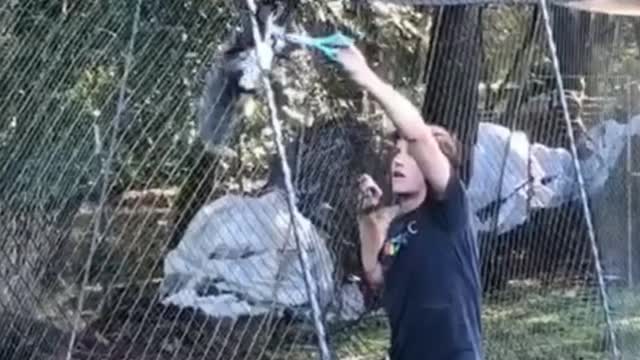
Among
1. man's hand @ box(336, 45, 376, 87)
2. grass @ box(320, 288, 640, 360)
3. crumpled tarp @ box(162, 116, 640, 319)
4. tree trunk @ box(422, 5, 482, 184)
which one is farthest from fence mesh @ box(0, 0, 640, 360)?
man's hand @ box(336, 45, 376, 87)

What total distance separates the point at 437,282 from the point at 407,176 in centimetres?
33

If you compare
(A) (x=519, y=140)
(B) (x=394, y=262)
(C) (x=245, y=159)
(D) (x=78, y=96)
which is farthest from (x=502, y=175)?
(B) (x=394, y=262)

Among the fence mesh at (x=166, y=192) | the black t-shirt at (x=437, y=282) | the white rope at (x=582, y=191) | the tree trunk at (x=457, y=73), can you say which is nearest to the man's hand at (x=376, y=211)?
the black t-shirt at (x=437, y=282)

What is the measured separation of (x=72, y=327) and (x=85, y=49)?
1365mm

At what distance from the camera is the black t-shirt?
4617mm

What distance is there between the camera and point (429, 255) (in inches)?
182

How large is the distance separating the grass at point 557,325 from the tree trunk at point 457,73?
0.88 m

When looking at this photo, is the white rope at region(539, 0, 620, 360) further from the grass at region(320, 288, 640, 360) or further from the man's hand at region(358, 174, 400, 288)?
the man's hand at region(358, 174, 400, 288)

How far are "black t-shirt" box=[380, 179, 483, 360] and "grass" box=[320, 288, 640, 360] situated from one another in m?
3.05

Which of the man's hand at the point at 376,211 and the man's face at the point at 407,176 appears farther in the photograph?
the man's hand at the point at 376,211

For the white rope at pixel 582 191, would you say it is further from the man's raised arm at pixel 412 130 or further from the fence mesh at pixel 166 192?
the man's raised arm at pixel 412 130

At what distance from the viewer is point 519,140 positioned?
881cm

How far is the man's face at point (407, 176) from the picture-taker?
4.60 meters

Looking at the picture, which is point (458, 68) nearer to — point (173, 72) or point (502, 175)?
point (502, 175)
